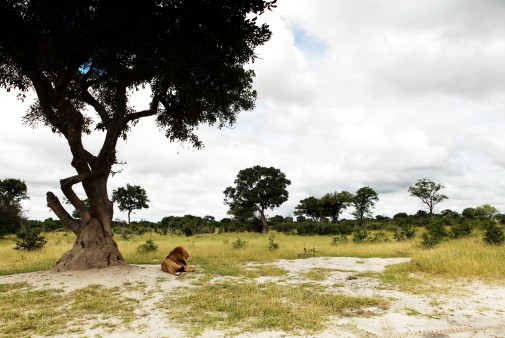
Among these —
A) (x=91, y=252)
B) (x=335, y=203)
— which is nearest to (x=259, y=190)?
(x=335, y=203)

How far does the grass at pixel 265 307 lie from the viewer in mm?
5902

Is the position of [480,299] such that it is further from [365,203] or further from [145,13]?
[365,203]

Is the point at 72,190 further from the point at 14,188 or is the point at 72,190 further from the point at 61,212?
the point at 14,188

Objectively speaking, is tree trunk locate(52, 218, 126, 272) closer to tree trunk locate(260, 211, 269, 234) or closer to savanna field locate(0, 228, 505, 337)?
savanna field locate(0, 228, 505, 337)

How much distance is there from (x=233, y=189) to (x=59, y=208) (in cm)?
4273

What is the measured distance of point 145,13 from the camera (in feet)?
31.8

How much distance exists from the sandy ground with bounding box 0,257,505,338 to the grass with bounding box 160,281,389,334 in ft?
0.93

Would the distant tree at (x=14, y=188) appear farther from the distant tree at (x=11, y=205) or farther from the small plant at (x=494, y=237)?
the small plant at (x=494, y=237)

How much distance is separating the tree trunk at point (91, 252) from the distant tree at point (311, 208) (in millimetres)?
47639

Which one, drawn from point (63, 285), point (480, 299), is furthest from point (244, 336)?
point (63, 285)

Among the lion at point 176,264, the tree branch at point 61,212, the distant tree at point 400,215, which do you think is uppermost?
the distant tree at point 400,215

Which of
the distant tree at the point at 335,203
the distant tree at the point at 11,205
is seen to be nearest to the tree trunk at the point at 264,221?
the distant tree at the point at 335,203

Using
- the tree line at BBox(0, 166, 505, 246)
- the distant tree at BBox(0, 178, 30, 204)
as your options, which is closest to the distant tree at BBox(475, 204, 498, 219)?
Result: the tree line at BBox(0, 166, 505, 246)

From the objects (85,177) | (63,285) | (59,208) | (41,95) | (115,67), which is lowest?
(63,285)
